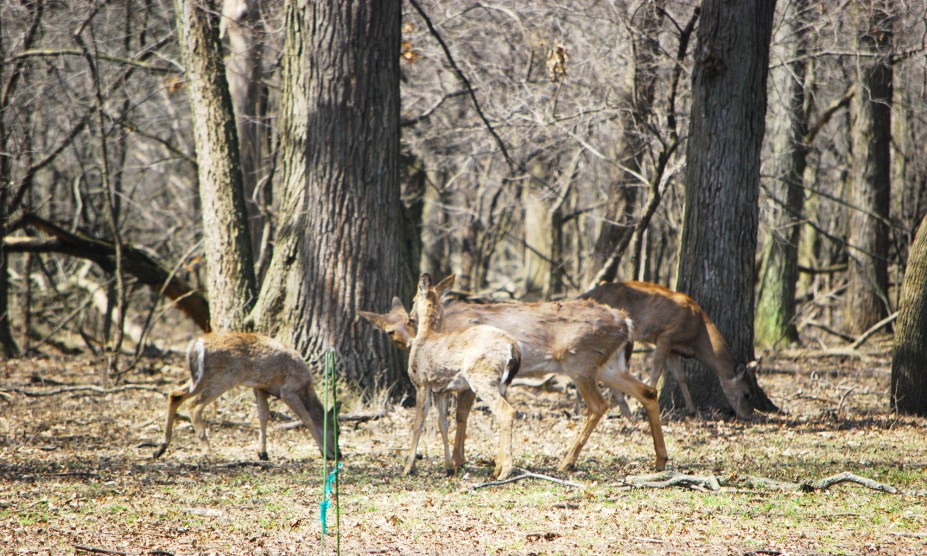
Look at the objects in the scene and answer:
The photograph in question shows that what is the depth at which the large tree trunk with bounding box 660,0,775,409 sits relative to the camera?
1013 centimetres

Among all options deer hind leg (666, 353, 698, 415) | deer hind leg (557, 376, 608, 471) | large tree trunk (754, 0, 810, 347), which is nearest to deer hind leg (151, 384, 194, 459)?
deer hind leg (557, 376, 608, 471)

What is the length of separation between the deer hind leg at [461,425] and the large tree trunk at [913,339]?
503 centimetres

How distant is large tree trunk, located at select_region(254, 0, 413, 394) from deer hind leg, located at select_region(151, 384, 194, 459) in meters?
1.78

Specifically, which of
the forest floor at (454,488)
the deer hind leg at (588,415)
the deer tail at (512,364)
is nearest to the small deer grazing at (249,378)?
the forest floor at (454,488)

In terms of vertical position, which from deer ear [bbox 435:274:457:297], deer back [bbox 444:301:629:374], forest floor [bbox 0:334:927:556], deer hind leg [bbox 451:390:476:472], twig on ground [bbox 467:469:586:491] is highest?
deer ear [bbox 435:274:457:297]

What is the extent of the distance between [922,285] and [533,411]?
4.32 m

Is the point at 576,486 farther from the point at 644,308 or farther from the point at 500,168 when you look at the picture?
the point at 500,168

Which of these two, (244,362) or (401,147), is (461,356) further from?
(401,147)

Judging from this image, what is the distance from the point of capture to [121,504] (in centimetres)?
652

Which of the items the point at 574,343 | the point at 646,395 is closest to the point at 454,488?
the point at 574,343

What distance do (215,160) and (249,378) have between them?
3.85m

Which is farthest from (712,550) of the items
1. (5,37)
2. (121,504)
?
(5,37)

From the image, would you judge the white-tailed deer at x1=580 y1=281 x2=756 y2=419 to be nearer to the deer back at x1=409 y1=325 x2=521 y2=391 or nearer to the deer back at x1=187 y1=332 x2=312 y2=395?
the deer back at x1=409 y1=325 x2=521 y2=391

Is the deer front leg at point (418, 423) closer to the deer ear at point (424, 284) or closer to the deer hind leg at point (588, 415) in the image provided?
the deer ear at point (424, 284)
